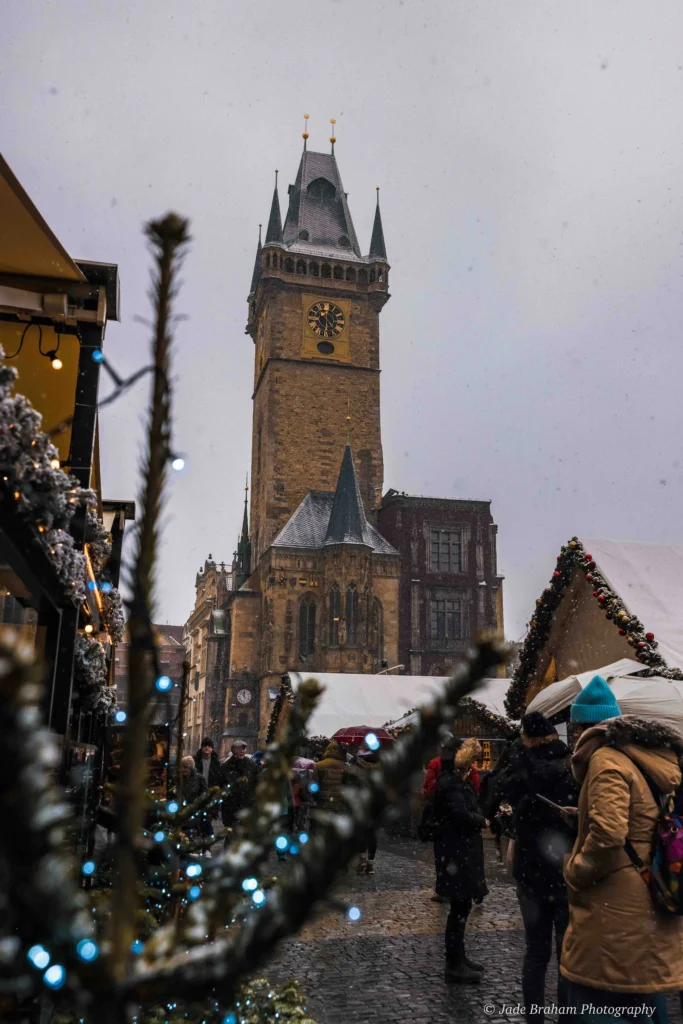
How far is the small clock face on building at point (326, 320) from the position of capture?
46625 mm

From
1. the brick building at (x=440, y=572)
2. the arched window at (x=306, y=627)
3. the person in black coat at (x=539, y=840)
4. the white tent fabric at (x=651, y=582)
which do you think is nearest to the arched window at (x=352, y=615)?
the arched window at (x=306, y=627)

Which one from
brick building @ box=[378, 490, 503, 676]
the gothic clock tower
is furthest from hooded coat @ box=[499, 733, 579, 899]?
the gothic clock tower

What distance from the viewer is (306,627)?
3956 centimetres

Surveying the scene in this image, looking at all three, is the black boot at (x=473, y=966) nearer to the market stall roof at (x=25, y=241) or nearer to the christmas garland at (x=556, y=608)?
the christmas garland at (x=556, y=608)

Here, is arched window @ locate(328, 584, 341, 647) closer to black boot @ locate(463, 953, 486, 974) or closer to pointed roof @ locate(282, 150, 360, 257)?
pointed roof @ locate(282, 150, 360, 257)

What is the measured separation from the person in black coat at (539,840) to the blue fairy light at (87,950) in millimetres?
3867

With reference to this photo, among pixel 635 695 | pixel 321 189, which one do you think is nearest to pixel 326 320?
pixel 321 189

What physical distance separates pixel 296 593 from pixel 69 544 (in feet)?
118

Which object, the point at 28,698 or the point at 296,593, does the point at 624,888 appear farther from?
the point at 296,593

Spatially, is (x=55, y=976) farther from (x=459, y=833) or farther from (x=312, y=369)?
(x=312, y=369)

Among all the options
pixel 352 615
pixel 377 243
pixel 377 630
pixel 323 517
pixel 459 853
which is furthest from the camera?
pixel 377 243

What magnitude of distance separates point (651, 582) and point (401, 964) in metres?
5.76

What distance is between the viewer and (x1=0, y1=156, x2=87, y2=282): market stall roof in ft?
14.2

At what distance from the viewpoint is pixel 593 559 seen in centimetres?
1038
